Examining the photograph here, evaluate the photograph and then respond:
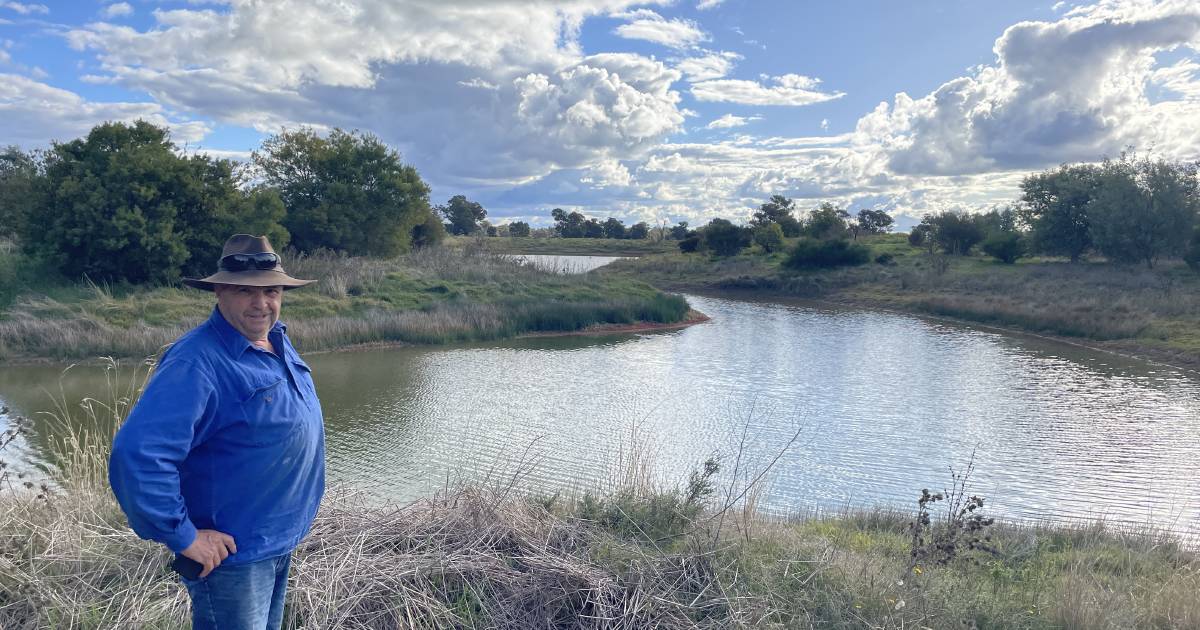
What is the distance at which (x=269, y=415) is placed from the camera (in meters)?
2.44

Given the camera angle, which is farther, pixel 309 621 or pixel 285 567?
pixel 309 621

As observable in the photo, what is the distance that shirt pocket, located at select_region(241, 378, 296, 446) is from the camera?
239cm

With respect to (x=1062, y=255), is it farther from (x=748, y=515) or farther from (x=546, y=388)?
(x=748, y=515)

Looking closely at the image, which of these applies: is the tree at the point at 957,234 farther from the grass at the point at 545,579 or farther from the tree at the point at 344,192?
the grass at the point at 545,579

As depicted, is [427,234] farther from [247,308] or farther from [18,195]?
[247,308]

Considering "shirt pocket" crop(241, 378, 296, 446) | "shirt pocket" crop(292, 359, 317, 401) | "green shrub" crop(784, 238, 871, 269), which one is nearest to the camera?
"shirt pocket" crop(241, 378, 296, 446)

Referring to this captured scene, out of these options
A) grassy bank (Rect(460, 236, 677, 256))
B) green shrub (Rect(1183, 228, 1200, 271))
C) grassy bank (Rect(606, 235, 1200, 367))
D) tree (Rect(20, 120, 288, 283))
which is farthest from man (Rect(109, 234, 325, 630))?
grassy bank (Rect(460, 236, 677, 256))

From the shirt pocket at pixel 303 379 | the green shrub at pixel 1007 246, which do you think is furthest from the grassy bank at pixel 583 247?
the shirt pocket at pixel 303 379

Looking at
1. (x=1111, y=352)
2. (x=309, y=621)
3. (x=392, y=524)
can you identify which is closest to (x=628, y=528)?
(x=392, y=524)

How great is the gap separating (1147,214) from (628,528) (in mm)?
41118

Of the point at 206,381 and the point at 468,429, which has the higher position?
the point at 206,381

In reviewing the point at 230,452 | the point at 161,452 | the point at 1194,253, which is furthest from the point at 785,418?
the point at 1194,253

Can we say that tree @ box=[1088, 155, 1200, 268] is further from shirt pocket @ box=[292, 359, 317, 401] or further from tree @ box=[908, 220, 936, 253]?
shirt pocket @ box=[292, 359, 317, 401]

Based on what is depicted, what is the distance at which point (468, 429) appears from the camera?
11555mm
